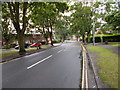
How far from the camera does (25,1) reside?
16.6m

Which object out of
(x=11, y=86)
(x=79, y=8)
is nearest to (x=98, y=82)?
(x=11, y=86)

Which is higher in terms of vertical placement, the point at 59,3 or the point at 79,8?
the point at 79,8

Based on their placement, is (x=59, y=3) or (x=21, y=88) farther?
(x=59, y=3)

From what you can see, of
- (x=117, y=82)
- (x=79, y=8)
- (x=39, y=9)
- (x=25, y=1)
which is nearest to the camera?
(x=117, y=82)

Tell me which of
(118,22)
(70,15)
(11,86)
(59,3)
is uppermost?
(70,15)

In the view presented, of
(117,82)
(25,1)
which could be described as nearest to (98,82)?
(117,82)

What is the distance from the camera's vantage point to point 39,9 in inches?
710

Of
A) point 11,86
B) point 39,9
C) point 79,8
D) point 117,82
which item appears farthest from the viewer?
point 79,8

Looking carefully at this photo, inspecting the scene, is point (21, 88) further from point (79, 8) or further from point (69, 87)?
point (79, 8)

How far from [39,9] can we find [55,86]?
15.4 m

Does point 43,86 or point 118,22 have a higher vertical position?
point 118,22

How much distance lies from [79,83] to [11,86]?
10.2 feet

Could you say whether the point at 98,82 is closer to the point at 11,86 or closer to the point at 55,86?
the point at 55,86

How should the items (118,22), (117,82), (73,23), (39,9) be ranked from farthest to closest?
(73,23) → (39,9) → (118,22) → (117,82)
